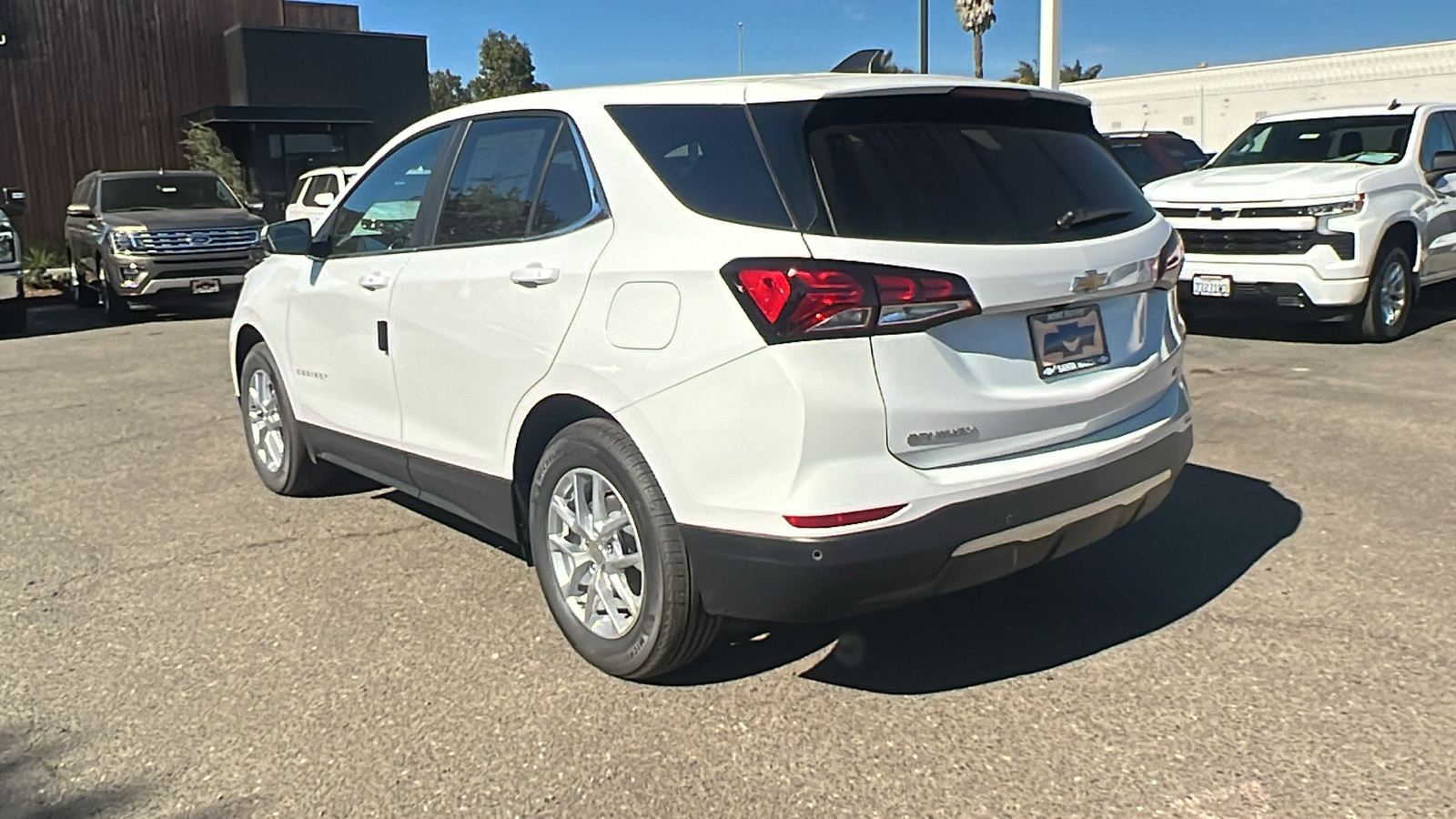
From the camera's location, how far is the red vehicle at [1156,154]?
16516 millimetres

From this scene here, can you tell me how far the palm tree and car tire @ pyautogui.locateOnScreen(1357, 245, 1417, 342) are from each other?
1517 inches

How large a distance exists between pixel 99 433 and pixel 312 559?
333 cm

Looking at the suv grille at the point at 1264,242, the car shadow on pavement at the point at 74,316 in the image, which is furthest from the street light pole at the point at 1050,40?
the car shadow on pavement at the point at 74,316

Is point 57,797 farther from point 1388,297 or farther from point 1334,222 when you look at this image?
point 1388,297

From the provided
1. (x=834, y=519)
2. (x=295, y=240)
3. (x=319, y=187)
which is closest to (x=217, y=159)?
(x=319, y=187)

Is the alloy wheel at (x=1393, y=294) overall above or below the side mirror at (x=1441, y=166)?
below

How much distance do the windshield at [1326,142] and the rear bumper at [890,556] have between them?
8.07 meters

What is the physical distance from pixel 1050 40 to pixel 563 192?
1195cm

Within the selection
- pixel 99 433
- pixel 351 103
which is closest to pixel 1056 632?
pixel 99 433

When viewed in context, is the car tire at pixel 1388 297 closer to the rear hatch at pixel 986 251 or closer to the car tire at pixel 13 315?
the rear hatch at pixel 986 251

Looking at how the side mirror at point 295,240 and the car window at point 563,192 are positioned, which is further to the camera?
the side mirror at point 295,240

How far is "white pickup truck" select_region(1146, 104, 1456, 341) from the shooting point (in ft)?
29.6

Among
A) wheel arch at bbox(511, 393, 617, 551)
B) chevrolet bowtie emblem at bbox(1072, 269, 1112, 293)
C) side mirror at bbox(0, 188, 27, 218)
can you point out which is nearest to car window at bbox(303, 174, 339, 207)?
side mirror at bbox(0, 188, 27, 218)

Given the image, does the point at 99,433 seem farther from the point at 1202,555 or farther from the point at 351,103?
the point at 351,103
